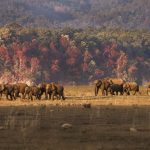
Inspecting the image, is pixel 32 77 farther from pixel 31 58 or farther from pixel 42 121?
pixel 42 121

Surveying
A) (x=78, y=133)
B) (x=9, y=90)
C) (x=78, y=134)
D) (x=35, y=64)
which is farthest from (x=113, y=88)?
(x=35, y=64)

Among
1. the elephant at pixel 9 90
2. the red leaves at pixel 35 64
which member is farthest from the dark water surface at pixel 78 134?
the red leaves at pixel 35 64

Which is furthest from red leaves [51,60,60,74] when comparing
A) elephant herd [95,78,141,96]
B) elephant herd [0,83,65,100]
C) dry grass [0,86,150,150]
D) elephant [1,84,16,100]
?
dry grass [0,86,150,150]

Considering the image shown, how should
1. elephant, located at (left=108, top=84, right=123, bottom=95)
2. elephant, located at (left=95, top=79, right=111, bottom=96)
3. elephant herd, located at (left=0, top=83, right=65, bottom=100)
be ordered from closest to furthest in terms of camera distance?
elephant herd, located at (left=0, top=83, right=65, bottom=100) → elephant, located at (left=95, top=79, right=111, bottom=96) → elephant, located at (left=108, top=84, right=123, bottom=95)

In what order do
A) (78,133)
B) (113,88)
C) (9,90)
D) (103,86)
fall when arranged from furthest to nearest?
(113,88) → (103,86) → (9,90) → (78,133)

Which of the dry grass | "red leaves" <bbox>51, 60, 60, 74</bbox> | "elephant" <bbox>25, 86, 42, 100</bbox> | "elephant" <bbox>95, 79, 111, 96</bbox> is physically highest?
"red leaves" <bbox>51, 60, 60, 74</bbox>

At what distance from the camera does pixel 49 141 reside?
77.9ft

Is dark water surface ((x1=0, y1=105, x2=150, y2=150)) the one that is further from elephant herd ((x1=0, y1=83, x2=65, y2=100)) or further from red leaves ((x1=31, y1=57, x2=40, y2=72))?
red leaves ((x1=31, y1=57, x2=40, y2=72))

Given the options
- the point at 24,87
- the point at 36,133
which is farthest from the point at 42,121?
the point at 24,87

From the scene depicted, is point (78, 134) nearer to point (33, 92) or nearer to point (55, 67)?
point (33, 92)

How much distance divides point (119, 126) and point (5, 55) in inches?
6269

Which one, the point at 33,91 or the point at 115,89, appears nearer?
the point at 33,91

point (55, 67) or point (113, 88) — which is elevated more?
point (55, 67)

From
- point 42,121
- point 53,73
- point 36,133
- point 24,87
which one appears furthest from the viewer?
point 53,73
